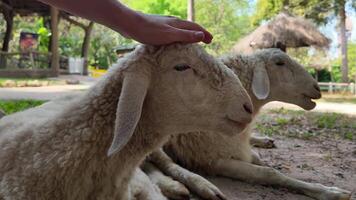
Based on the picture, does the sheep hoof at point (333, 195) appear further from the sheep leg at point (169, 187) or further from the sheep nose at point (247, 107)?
the sheep nose at point (247, 107)

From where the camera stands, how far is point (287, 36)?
1855 centimetres

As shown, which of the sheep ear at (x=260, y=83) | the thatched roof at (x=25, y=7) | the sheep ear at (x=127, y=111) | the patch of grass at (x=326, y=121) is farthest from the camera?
the thatched roof at (x=25, y=7)

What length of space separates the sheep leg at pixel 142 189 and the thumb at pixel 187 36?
86 centimetres

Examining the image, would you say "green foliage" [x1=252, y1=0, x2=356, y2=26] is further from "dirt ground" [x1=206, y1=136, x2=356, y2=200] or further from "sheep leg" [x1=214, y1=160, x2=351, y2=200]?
"sheep leg" [x1=214, y1=160, x2=351, y2=200]

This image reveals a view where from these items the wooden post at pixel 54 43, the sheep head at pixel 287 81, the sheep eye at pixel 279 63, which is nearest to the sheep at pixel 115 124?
the sheep head at pixel 287 81

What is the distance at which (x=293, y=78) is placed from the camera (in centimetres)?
452

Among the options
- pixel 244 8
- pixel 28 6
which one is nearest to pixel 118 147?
pixel 28 6

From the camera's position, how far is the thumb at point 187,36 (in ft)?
6.98

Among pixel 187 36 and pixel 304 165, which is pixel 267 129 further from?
pixel 187 36

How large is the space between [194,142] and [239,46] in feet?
50.9

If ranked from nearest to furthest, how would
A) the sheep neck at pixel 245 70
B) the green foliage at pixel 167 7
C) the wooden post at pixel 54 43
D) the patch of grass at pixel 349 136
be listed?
the sheep neck at pixel 245 70, the patch of grass at pixel 349 136, the wooden post at pixel 54 43, the green foliage at pixel 167 7

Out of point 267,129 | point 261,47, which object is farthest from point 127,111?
point 261,47

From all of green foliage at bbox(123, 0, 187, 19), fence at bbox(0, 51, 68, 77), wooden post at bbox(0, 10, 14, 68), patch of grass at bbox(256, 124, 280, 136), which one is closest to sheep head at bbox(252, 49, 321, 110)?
patch of grass at bbox(256, 124, 280, 136)

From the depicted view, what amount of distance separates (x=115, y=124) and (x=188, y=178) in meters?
1.34
